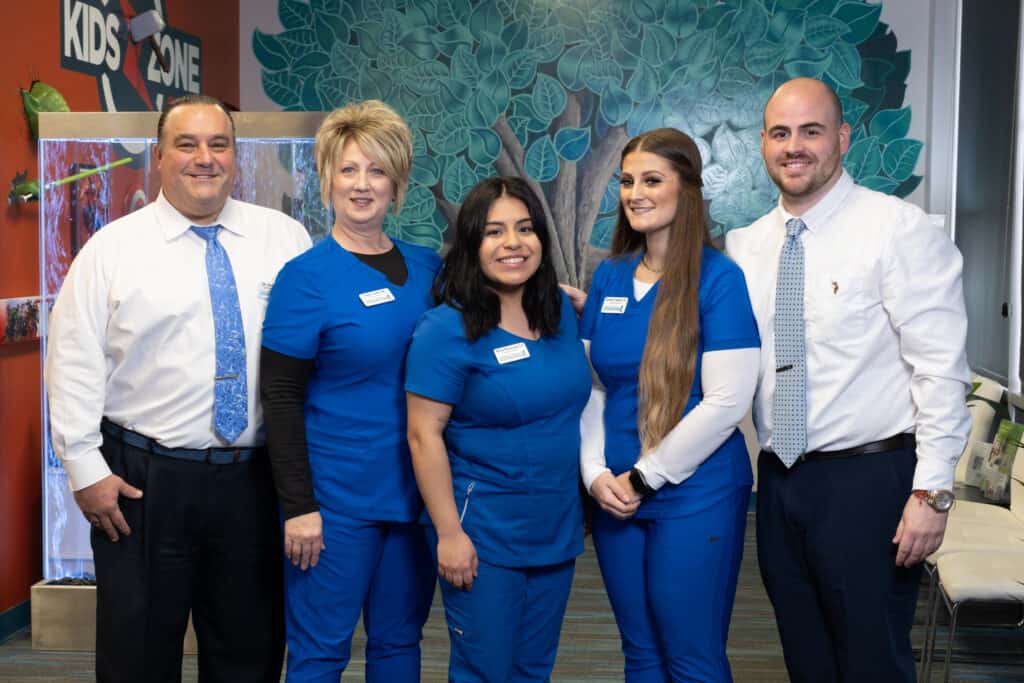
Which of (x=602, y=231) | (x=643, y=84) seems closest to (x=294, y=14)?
(x=643, y=84)

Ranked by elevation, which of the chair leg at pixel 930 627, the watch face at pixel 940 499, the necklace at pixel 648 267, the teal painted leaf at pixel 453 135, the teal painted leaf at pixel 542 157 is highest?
the teal painted leaf at pixel 453 135

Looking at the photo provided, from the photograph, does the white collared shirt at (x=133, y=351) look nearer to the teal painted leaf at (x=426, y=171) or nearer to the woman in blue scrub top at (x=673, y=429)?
the woman in blue scrub top at (x=673, y=429)

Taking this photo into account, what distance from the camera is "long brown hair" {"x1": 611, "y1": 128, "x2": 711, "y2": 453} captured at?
7.38ft

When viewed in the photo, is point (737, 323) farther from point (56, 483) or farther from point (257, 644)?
point (56, 483)

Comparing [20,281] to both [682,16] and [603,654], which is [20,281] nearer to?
[603,654]

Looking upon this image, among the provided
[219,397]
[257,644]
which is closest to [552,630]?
[257,644]

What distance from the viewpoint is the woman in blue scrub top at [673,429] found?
Answer: 225 cm

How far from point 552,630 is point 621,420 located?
1.54 feet

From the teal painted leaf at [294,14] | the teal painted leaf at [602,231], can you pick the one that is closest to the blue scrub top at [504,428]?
the teal painted leaf at [602,231]

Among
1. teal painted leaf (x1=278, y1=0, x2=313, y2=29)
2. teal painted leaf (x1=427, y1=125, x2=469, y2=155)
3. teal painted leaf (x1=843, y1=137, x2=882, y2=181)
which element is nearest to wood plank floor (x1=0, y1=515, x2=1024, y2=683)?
teal painted leaf (x1=843, y1=137, x2=882, y2=181)

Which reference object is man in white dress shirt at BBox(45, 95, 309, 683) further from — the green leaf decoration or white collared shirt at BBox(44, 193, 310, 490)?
the green leaf decoration

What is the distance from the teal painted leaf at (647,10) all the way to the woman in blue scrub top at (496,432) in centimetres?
404

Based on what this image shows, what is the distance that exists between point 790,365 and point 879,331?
0.19 meters

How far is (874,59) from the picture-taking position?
19.4 ft
